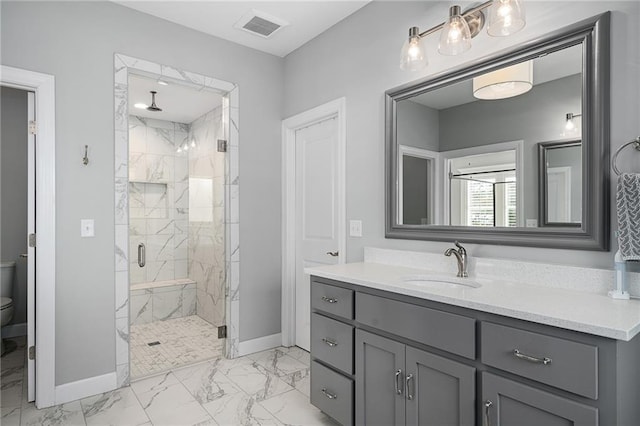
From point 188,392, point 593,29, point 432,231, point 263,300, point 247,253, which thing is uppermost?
point 593,29

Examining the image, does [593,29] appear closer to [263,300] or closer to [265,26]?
[265,26]

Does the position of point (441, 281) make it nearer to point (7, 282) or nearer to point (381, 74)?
point (381, 74)

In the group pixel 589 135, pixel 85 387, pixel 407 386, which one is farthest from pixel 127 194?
pixel 589 135

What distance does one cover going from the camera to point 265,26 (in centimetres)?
295

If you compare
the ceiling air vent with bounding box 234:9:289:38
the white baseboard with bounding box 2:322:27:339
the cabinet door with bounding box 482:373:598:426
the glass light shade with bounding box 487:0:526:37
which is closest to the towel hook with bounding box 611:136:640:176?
the glass light shade with bounding box 487:0:526:37

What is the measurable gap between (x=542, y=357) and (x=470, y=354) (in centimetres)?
26

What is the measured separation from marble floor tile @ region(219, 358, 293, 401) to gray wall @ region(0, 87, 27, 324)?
2.49 m

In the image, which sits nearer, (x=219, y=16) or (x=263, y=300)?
(x=219, y=16)

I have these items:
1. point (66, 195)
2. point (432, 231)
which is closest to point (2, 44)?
point (66, 195)

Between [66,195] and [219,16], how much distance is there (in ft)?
5.51

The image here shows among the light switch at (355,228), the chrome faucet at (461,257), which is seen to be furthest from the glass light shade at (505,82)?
the light switch at (355,228)

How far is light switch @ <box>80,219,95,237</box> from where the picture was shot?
2520 millimetres

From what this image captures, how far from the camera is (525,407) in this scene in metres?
1.28

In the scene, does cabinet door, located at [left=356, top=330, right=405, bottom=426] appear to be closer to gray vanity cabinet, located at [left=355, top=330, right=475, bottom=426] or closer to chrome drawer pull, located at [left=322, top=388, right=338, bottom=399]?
gray vanity cabinet, located at [left=355, top=330, right=475, bottom=426]
